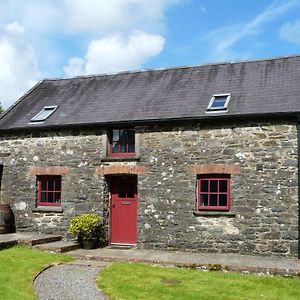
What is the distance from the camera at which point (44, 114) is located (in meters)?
16.7

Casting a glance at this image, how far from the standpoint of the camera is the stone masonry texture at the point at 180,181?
12773 millimetres

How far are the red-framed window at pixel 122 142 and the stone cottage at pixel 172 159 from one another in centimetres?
4

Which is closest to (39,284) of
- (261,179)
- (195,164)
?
(195,164)

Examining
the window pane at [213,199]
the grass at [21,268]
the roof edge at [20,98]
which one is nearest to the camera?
the grass at [21,268]

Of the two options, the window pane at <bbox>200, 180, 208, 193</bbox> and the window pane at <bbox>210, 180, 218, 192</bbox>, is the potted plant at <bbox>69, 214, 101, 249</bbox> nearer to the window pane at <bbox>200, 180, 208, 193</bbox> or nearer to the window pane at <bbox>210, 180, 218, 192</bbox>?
the window pane at <bbox>200, 180, 208, 193</bbox>

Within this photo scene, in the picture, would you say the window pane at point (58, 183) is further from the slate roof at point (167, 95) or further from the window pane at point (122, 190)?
the window pane at point (122, 190)

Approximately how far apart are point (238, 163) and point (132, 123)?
12.4 ft

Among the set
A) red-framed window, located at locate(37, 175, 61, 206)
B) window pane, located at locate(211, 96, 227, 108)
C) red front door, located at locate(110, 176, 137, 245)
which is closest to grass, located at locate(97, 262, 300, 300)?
red front door, located at locate(110, 176, 137, 245)

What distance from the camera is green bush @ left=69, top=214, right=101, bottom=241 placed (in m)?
14.1

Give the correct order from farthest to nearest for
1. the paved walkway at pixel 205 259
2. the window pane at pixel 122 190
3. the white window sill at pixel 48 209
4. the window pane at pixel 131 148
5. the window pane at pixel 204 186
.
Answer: the white window sill at pixel 48 209, the window pane at pixel 122 190, the window pane at pixel 131 148, the window pane at pixel 204 186, the paved walkway at pixel 205 259

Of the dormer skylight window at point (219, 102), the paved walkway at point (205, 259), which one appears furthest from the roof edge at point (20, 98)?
the dormer skylight window at point (219, 102)

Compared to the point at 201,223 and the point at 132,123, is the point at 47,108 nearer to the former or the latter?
the point at 132,123

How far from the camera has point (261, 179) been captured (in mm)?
12977

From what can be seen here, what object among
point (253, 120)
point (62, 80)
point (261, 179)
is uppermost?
point (62, 80)
